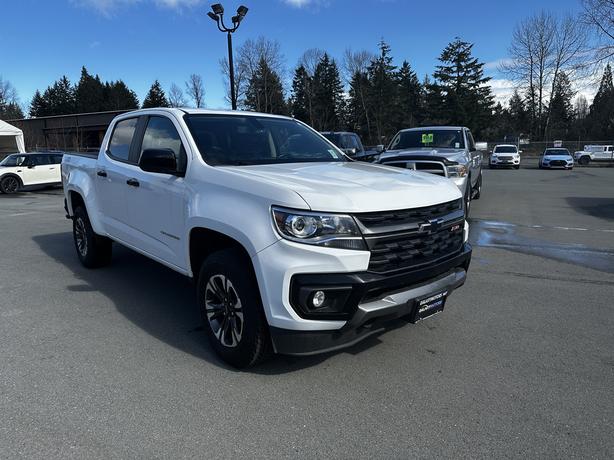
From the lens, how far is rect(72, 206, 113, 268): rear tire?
5.99m

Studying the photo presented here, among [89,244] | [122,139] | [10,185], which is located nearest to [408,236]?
[122,139]

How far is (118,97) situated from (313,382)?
90847 millimetres

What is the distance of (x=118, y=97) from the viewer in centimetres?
8381

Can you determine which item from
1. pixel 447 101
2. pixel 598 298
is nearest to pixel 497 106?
pixel 447 101

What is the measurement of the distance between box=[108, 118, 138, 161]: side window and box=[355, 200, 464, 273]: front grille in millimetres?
3151

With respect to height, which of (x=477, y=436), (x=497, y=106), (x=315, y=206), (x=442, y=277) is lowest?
(x=477, y=436)

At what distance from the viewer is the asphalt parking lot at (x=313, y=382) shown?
2629 mm

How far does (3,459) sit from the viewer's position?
2.50m

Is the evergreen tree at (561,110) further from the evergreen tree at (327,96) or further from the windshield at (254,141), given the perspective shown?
the windshield at (254,141)

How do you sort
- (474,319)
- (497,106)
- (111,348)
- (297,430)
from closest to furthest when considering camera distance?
1. (297,430)
2. (111,348)
3. (474,319)
4. (497,106)

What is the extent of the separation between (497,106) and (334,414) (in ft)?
266

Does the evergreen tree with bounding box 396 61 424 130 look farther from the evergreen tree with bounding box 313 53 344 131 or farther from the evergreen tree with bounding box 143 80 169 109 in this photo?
the evergreen tree with bounding box 143 80 169 109

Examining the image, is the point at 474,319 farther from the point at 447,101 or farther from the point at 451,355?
the point at 447,101

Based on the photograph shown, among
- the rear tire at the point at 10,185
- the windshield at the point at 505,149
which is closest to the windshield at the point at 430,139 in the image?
the rear tire at the point at 10,185
